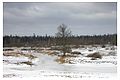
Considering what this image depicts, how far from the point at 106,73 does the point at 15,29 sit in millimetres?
1126

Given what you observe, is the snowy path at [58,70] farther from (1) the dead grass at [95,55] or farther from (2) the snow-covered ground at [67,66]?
(1) the dead grass at [95,55]

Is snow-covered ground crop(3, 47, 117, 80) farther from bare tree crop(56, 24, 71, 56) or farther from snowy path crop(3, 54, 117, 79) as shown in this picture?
bare tree crop(56, 24, 71, 56)

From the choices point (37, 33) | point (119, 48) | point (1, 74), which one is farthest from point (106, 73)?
point (1, 74)

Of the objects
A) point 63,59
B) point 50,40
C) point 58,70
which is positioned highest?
point 50,40

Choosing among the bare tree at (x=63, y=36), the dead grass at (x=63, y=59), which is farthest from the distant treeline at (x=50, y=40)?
the dead grass at (x=63, y=59)

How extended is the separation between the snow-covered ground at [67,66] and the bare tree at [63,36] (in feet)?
0.37

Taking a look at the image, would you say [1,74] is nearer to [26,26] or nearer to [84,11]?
[26,26]

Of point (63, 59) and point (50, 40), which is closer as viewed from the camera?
point (50, 40)

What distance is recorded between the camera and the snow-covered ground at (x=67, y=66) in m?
3.91

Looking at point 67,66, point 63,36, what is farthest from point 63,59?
point 63,36

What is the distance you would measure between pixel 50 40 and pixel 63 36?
6.1 inches

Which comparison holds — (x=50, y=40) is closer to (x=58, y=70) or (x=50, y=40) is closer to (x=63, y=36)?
(x=63, y=36)

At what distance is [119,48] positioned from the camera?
3.68 meters

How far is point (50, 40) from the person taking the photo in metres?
3.98
